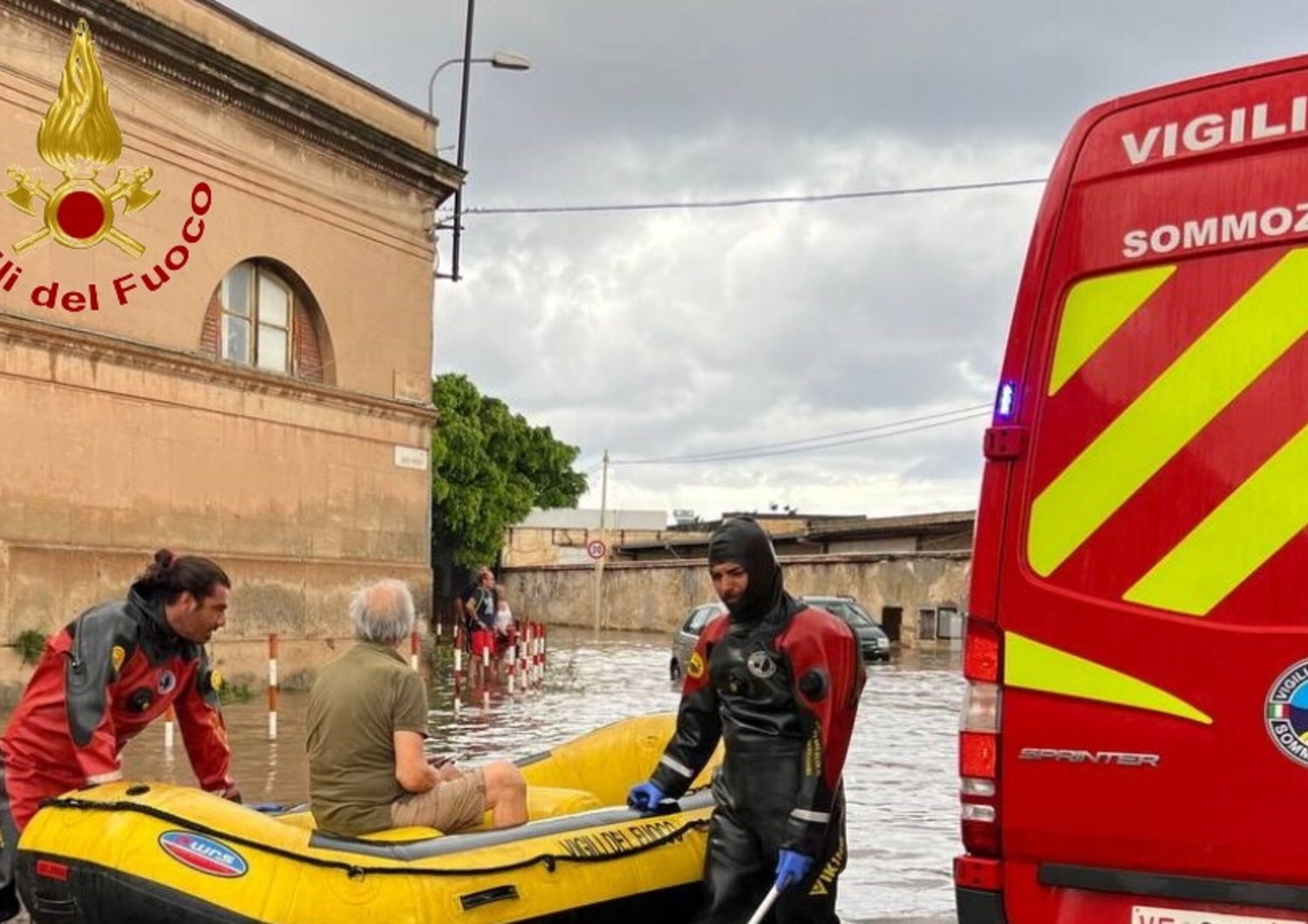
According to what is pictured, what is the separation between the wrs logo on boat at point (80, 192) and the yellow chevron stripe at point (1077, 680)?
14410mm

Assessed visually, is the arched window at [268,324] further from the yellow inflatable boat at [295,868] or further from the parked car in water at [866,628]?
the yellow inflatable boat at [295,868]

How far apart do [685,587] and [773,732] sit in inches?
1730

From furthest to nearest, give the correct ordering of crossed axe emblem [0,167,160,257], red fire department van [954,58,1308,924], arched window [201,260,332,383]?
arched window [201,260,332,383] < crossed axe emblem [0,167,160,257] < red fire department van [954,58,1308,924]

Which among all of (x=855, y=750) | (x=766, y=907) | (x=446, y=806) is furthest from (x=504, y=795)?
(x=855, y=750)

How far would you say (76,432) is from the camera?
53.6 feet

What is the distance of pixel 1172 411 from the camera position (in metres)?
3.43

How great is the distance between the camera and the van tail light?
3.59 meters

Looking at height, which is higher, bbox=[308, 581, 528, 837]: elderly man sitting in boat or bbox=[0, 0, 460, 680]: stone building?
bbox=[0, 0, 460, 680]: stone building

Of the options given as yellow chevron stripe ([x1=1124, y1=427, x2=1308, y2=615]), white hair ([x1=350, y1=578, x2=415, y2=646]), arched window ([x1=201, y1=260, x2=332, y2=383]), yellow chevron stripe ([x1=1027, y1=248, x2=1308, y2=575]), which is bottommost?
white hair ([x1=350, y1=578, x2=415, y2=646])

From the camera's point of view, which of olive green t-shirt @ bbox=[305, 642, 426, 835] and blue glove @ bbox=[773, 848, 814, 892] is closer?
blue glove @ bbox=[773, 848, 814, 892]

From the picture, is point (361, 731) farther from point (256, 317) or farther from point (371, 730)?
point (256, 317)

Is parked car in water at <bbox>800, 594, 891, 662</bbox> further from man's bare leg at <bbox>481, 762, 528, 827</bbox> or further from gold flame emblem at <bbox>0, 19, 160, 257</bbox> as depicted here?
man's bare leg at <bbox>481, 762, 528, 827</bbox>

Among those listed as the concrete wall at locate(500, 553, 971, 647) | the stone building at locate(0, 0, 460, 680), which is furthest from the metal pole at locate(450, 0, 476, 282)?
the concrete wall at locate(500, 553, 971, 647)

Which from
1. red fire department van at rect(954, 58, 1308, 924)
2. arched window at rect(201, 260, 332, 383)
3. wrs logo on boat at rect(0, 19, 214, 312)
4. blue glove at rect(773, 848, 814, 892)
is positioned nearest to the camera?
red fire department van at rect(954, 58, 1308, 924)
